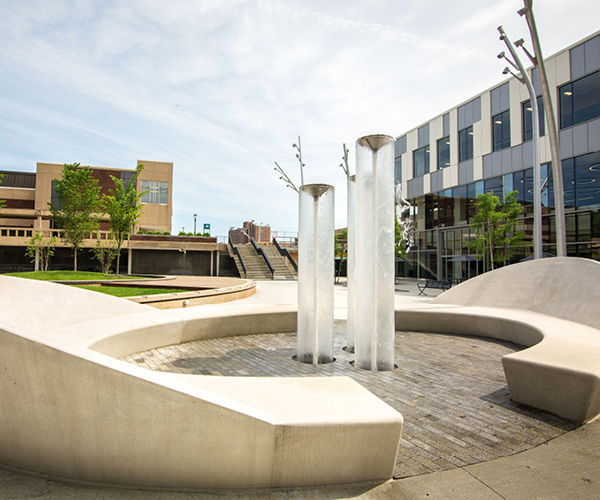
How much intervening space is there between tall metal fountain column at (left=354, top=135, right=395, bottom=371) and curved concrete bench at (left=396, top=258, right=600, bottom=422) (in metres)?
1.63

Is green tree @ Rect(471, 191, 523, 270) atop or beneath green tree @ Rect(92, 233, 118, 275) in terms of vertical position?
atop

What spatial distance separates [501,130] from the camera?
28.3 m

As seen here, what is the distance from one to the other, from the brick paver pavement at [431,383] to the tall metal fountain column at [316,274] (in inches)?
12.5

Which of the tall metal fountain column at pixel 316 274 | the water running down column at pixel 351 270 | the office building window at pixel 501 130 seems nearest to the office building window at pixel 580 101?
the office building window at pixel 501 130

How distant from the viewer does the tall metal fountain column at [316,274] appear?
5.93m

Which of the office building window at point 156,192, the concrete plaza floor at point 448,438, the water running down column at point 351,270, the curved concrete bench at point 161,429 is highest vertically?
the office building window at point 156,192

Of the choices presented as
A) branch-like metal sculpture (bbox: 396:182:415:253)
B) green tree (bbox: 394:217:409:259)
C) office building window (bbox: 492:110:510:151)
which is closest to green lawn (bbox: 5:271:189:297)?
green tree (bbox: 394:217:409:259)

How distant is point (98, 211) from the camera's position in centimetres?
2742

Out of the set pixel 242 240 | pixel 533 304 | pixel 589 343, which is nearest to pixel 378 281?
pixel 589 343

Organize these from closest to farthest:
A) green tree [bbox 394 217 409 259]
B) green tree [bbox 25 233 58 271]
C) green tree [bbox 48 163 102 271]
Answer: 1. green tree [bbox 48 163 102 271]
2. green tree [bbox 25 233 58 271]
3. green tree [bbox 394 217 409 259]

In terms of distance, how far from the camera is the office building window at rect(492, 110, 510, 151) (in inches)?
1094

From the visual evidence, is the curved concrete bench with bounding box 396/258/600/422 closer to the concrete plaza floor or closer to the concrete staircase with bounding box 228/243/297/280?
the concrete plaza floor

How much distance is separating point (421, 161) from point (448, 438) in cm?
3623

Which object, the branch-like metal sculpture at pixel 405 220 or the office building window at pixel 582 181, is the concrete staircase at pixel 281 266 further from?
the office building window at pixel 582 181
